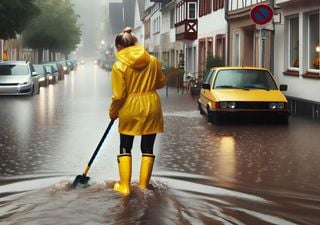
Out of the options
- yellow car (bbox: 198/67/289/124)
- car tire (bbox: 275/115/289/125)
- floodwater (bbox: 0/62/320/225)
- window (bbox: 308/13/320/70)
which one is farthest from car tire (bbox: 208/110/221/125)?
window (bbox: 308/13/320/70)

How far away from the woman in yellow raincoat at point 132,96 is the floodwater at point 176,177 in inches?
18.9

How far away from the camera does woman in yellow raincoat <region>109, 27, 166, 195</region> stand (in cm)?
682

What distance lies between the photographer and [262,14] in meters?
17.6

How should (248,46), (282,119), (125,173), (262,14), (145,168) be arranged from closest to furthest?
(125,173) → (145,168) → (282,119) → (262,14) → (248,46)

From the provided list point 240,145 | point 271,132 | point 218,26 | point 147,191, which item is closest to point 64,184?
point 147,191

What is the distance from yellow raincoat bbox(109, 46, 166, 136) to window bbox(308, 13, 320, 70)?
43.1 ft

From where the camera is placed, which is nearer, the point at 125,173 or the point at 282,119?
the point at 125,173

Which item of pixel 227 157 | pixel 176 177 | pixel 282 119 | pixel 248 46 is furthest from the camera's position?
pixel 248 46

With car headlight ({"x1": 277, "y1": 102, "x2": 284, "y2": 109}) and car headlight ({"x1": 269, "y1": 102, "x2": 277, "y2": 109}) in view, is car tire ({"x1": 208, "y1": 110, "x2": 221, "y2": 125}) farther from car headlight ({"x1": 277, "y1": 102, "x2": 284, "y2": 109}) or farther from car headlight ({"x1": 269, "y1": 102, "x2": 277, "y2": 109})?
car headlight ({"x1": 277, "y1": 102, "x2": 284, "y2": 109})

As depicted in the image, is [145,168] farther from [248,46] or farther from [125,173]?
[248,46]

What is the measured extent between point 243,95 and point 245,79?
1.08 meters

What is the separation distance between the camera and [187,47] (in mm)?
44281

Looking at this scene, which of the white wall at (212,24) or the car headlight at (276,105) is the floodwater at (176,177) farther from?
the white wall at (212,24)

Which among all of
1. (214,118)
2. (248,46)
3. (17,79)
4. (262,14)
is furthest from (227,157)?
(17,79)
